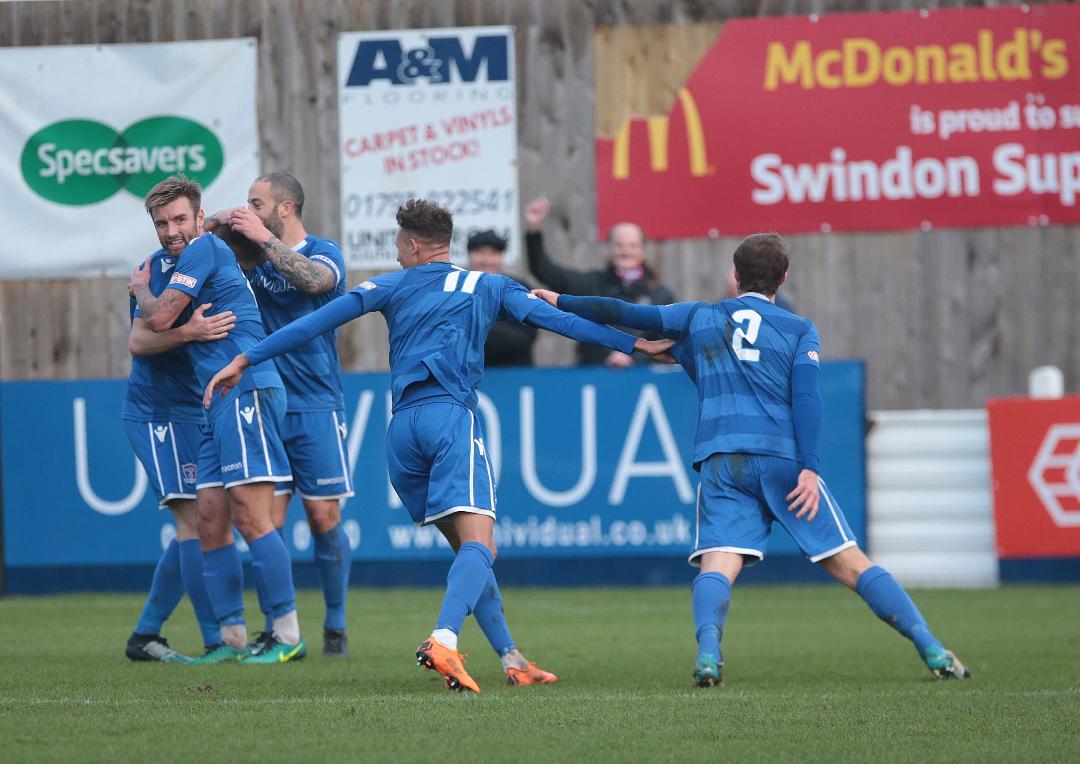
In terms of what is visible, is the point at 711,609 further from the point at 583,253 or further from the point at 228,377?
the point at 583,253

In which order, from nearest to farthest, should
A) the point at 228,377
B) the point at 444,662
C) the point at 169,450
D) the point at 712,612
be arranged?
the point at 444,662 → the point at 712,612 → the point at 228,377 → the point at 169,450

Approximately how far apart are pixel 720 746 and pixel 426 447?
1.98 metres

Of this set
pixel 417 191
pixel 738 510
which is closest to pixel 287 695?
pixel 738 510

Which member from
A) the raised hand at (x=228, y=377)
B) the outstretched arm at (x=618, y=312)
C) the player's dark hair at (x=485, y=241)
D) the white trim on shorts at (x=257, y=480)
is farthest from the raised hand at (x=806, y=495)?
the player's dark hair at (x=485, y=241)

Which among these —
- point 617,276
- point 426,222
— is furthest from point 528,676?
point 617,276

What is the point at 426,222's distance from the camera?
22.5ft

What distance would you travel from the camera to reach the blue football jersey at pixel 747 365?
6.82 meters

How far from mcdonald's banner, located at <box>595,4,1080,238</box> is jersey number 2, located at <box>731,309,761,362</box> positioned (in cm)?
811

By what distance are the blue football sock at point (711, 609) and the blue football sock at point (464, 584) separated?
833 mm

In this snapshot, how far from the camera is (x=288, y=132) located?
1518 cm

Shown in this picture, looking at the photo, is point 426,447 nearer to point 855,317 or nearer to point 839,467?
point 839,467

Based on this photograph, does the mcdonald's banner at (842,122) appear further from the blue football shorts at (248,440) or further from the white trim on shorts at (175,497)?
the blue football shorts at (248,440)

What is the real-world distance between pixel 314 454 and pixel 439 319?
1.65m

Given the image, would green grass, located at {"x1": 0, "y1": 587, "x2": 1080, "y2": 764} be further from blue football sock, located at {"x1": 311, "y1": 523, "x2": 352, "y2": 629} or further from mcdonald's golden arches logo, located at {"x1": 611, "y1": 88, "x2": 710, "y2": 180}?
mcdonald's golden arches logo, located at {"x1": 611, "y1": 88, "x2": 710, "y2": 180}
